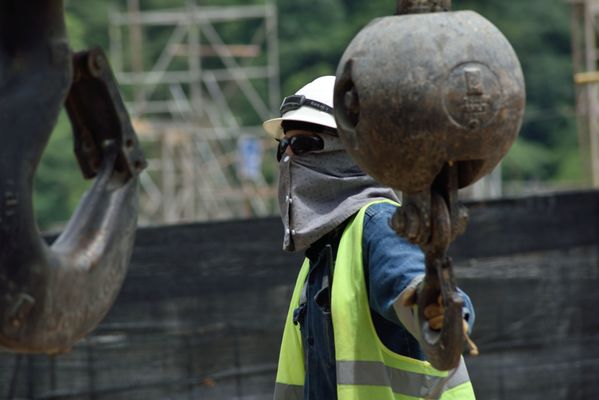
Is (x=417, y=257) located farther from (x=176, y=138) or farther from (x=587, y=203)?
(x=176, y=138)

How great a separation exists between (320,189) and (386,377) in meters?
0.62

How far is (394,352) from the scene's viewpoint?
14.0 ft

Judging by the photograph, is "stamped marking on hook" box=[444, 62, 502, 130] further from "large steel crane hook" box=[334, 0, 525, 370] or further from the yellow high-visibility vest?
the yellow high-visibility vest

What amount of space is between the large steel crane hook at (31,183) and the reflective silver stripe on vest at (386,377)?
138cm

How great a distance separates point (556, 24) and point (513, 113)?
60253mm

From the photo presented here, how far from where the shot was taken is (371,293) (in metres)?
4.15

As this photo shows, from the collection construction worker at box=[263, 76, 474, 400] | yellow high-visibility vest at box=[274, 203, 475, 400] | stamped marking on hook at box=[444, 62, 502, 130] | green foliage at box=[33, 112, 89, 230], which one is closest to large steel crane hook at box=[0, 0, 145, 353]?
stamped marking on hook at box=[444, 62, 502, 130]

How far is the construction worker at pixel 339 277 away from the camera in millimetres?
4199

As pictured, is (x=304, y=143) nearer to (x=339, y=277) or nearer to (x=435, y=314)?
(x=339, y=277)

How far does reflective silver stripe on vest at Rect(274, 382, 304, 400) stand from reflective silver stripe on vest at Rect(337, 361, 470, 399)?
0.38 m

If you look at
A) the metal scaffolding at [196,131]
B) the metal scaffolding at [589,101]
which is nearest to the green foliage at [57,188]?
the metal scaffolding at [196,131]

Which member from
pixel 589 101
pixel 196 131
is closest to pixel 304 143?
pixel 589 101

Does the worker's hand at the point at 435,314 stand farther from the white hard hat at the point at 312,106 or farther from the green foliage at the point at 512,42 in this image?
the green foliage at the point at 512,42

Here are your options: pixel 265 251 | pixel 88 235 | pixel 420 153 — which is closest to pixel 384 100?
pixel 420 153
